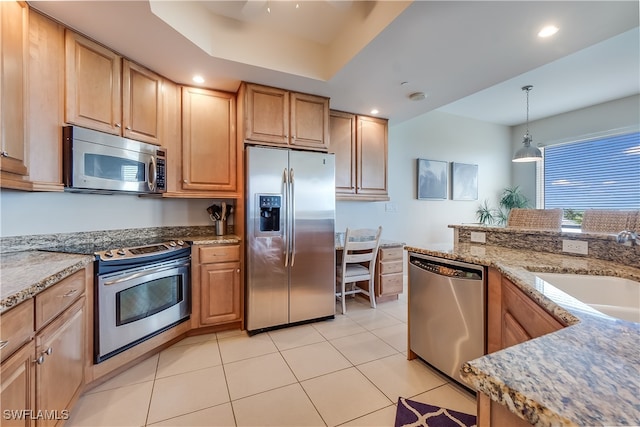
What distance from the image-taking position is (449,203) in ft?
15.5

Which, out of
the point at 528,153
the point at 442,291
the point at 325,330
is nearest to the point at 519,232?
the point at 442,291

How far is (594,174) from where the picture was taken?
174 inches

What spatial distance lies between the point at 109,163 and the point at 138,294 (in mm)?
1016

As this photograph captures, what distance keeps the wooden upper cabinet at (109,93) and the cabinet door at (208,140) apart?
265mm

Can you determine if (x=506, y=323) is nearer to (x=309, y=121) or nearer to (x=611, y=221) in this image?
(x=611, y=221)

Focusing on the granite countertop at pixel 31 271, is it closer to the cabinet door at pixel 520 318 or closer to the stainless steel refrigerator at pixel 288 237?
the stainless steel refrigerator at pixel 288 237

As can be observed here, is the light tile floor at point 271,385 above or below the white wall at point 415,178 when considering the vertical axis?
below

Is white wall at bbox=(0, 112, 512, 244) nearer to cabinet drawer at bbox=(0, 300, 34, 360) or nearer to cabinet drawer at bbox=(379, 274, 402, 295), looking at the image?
cabinet drawer at bbox=(379, 274, 402, 295)

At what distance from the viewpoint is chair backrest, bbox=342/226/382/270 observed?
2.99 meters

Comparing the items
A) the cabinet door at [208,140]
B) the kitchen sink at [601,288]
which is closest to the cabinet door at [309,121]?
the cabinet door at [208,140]

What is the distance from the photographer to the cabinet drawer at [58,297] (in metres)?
1.16

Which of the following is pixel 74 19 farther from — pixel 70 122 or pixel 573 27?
pixel 573 27

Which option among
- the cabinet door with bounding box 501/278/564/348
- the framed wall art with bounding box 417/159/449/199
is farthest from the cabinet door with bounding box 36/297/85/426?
the framed wall art with bounding box 417/159/449/199

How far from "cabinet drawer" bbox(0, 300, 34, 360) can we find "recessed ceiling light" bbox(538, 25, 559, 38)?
3120 mm
